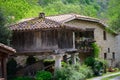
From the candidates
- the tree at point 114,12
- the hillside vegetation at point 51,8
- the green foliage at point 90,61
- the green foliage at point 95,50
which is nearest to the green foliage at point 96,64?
the green foliage at point 90,61

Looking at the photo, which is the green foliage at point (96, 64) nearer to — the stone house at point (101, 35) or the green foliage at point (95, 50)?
the green foliage at point (95, 50)

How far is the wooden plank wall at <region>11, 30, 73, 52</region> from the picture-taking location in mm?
29188

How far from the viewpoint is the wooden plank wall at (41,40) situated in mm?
29188

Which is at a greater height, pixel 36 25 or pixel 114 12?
pixel 114 12

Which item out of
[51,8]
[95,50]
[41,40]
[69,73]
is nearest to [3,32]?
[41,40]

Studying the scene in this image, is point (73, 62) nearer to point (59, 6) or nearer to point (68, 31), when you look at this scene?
point (68, 31)

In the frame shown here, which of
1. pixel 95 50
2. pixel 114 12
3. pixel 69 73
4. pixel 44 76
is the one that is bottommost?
pixel 44 76

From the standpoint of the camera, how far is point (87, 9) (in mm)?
76000

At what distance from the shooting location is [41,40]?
2944 centimetres

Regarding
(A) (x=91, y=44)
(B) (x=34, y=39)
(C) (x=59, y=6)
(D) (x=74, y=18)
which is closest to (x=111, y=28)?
(A) (x=91, y=44)

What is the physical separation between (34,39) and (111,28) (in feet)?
65.1

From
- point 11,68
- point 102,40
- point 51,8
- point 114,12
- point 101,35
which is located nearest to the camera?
point 11,68

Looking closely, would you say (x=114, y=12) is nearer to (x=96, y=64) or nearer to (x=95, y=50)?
(x=95, y=50)

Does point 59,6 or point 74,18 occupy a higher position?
point 59,6
